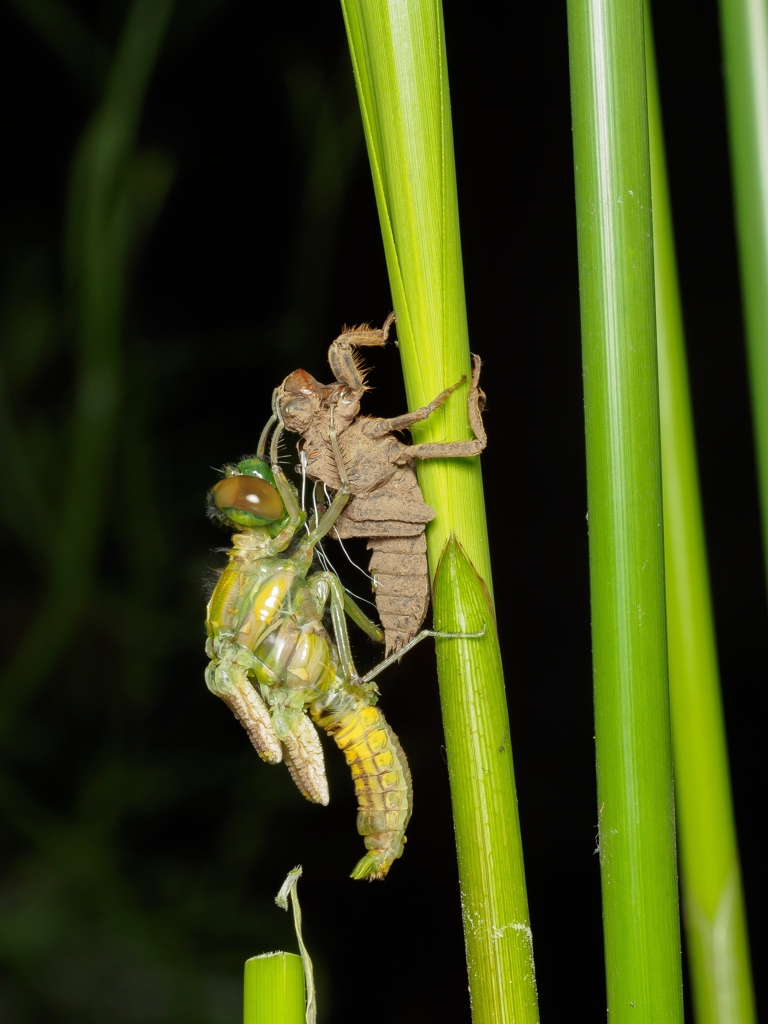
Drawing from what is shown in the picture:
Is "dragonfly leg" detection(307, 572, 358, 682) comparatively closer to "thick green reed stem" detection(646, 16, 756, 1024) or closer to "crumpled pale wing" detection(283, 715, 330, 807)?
"crumpled pale wing" detection(283, 715, 330, 807)

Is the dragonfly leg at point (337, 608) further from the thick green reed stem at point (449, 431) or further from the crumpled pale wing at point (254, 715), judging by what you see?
the thick green reed stem at point (449, 431)

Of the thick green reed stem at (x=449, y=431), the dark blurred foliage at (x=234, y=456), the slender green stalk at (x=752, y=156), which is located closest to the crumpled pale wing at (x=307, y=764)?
the thick green reed stem at (x=449, y=431)

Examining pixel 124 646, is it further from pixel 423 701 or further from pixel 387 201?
pixel 387 201

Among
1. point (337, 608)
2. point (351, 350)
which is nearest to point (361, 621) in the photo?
point (337, 608)

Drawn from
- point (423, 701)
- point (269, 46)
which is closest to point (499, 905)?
point (423, 701)

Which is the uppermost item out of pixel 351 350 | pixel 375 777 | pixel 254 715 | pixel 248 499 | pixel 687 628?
pixel 351 350

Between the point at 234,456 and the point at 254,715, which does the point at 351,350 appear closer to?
the point at 254,715
